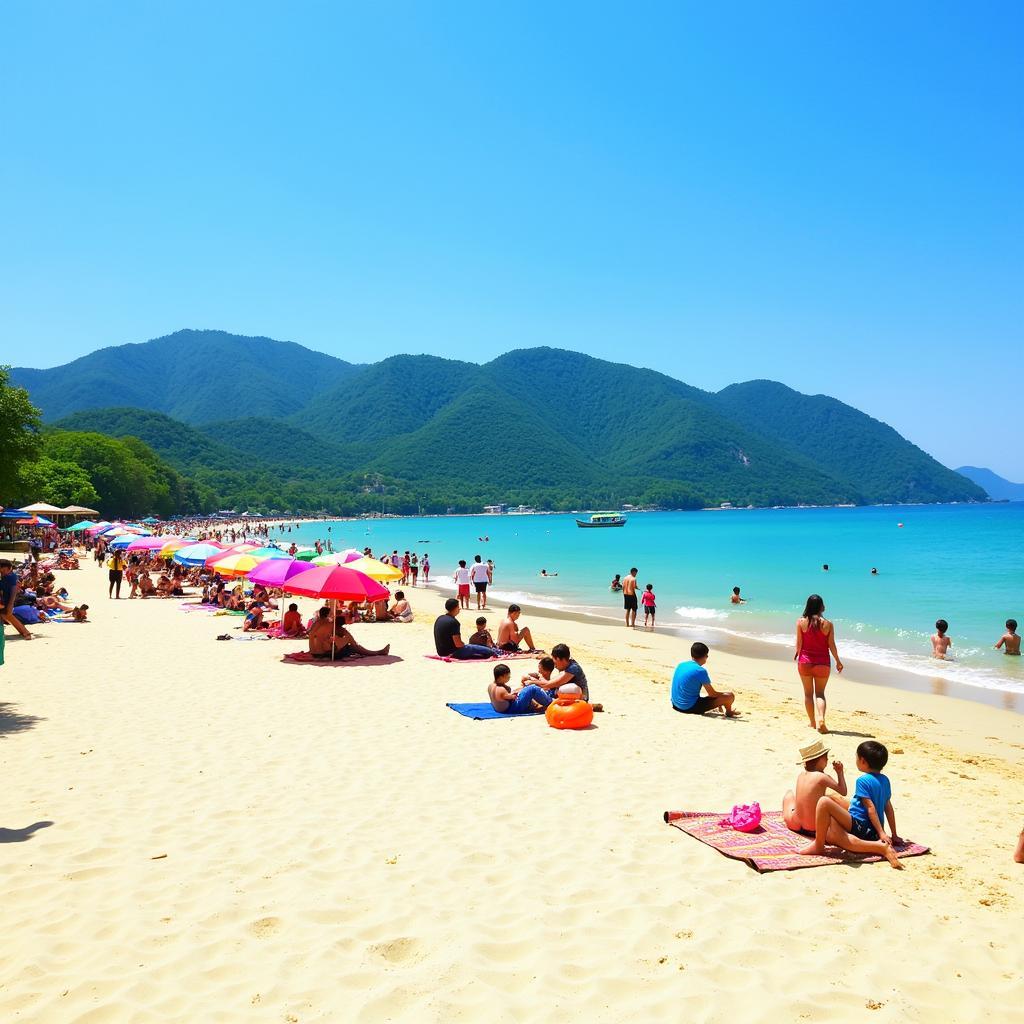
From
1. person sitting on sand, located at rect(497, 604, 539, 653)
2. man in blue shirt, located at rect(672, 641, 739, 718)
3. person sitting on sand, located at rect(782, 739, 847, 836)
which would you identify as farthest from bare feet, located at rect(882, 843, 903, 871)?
person sitting on sand, located at rect(497, 604, 539, 653)

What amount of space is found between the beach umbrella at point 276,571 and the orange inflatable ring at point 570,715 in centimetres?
603

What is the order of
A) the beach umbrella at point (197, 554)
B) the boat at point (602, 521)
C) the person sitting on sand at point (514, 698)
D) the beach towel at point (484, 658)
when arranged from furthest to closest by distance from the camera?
the boat at point (602, 521) < the beach umbrella at point (197, 554) < the beach towel at point (484, 658) < the person sitting on sand at point (514, 698)

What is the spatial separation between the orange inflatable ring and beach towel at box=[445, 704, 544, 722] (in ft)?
1.65

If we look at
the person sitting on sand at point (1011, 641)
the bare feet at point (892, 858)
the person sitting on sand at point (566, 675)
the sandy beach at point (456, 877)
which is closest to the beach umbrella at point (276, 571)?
the sandy beach at point (456, 877)

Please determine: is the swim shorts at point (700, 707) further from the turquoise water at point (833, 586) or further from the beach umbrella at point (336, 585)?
the turquoise water at point (833, 586)

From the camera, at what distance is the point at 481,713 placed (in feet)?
27.7

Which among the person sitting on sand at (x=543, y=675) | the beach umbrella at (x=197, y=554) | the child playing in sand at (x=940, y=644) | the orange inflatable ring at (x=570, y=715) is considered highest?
the beach umbrella at (x=197, y=554)

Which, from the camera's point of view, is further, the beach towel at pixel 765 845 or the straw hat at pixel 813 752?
the straw hat at pixel 813 752

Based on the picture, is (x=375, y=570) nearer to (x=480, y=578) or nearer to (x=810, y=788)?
(x=480, y=578)

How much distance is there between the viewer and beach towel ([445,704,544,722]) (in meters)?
8.27

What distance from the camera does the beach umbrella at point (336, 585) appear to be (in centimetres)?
1110

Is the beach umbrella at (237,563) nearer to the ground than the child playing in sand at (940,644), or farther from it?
farther from it

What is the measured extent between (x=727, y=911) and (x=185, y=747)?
5.00 meters

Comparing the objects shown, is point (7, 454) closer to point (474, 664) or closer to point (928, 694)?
point (474, 664)
